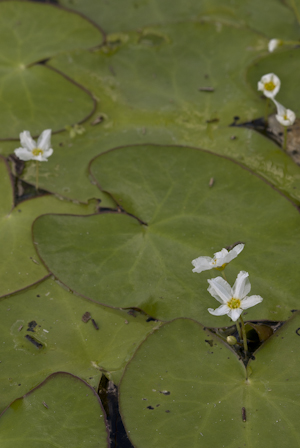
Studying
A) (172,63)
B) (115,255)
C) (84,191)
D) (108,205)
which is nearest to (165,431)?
(115,255)

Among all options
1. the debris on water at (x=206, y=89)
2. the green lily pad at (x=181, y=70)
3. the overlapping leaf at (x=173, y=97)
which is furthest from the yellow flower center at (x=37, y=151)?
the debris on water at (x=206, y=89)

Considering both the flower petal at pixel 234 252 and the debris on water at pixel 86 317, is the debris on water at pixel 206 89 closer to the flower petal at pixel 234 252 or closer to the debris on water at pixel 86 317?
the flower petal at pixel 234 252

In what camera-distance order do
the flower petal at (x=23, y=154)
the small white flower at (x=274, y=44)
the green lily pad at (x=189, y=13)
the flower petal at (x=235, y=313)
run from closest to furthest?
1. the flower petal at (x=235, y=313)
2. the flower petal at (x=23, y=154)
3. the small white flower at (x=274, y=44)
4. the green lily pad at (x=189, y=13)

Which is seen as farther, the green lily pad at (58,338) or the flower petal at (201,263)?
the green lily pad at (58,338)

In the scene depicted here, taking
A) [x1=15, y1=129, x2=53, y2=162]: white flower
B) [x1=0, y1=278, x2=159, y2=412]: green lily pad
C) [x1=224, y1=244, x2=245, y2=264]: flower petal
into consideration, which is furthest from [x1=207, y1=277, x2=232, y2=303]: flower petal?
[x1=15, y1=129, x2=53, y2=162]: white flower

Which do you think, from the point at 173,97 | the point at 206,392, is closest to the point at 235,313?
the point at 206,392

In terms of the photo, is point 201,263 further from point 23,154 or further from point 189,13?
point 189,13
